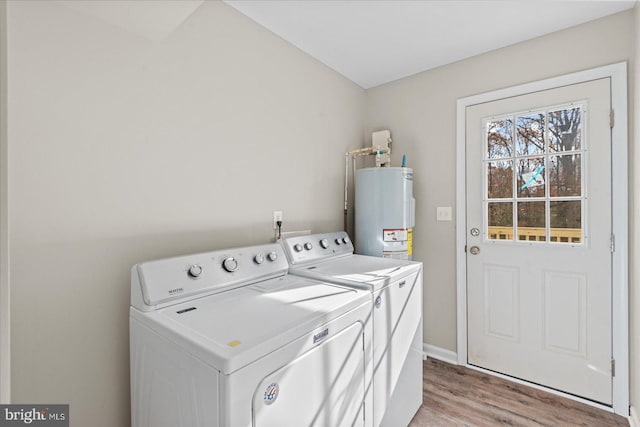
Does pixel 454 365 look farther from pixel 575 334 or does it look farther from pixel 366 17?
Answer: pixel 366 17

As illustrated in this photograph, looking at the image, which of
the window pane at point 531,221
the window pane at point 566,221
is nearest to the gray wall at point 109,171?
the window pane at point 531,221

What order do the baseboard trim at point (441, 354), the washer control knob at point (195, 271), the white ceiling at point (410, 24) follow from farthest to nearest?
the baseboard trim at point (441, 354), the white ceiling at point (410, 24), the washer control knob at point (195, 271)

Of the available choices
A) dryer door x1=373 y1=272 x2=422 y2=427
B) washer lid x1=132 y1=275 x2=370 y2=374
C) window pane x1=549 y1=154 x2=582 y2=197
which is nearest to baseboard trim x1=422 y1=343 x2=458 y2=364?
dryer door x1=373 y1=272 x2=422 y2=427

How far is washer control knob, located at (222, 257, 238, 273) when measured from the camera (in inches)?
52.9

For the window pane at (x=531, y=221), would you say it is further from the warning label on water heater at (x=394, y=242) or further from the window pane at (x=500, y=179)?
the warning label on water heater at (x=394, y=242)

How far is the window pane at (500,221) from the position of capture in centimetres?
214

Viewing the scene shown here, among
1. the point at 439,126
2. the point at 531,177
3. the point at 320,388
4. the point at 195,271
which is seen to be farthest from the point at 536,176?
the point at 195,271

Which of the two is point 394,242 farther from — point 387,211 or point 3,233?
point 3,233

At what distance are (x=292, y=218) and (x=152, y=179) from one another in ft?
3.00

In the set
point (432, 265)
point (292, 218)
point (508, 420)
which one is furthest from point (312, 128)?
point (508, 420)

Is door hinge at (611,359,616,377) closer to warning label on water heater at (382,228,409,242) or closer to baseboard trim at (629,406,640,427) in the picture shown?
baseboard trim at (629,406,640,427)

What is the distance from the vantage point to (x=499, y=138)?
2.18m

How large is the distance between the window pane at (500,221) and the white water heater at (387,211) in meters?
0.59

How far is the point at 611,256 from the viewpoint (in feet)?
5.88
